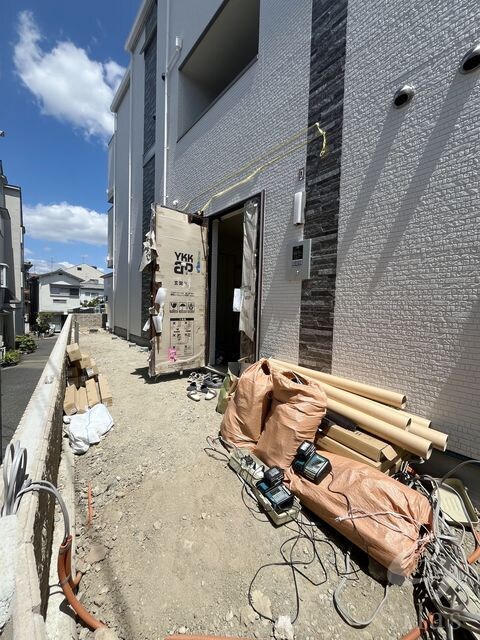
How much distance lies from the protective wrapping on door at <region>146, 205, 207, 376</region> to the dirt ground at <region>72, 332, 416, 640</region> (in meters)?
2.42

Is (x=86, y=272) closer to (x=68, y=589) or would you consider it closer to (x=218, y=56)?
(x=218, y=56)

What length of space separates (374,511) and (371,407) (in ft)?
3.38

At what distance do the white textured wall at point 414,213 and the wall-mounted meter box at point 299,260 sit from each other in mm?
485

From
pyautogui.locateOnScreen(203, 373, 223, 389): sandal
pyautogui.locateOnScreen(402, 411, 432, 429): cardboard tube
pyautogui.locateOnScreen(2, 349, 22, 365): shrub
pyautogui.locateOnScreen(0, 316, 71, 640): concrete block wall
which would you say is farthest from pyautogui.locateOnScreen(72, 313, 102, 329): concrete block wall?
pyautogui.locateOnScreen(402, 411, 432, 429): cardboard tube

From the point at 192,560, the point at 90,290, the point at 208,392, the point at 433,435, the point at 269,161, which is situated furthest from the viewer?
the point at 90,290

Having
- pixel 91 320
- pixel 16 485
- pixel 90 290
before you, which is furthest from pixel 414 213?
pixel 90 290

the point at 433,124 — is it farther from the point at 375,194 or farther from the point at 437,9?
the point at 437,9

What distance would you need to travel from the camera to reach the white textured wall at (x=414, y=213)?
2344 millimetres

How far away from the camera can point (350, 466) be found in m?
2.16

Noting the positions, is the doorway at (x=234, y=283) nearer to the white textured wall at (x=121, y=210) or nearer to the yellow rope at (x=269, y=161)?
the yellow rope at (x=269, y=161)

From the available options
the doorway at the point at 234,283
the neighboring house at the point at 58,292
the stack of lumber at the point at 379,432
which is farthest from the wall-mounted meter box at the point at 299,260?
the neighboring house at the point at 58,292

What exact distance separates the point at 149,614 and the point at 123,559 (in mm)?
410

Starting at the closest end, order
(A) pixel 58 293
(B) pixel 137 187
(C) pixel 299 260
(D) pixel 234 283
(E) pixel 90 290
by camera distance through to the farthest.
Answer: (C) pixel 299 260 → (D) pixel 234 283 → (B) pixel 137 187 → (A) pixel 58 293 → (E) pixel 90 290

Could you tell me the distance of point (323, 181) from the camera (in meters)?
3.46
